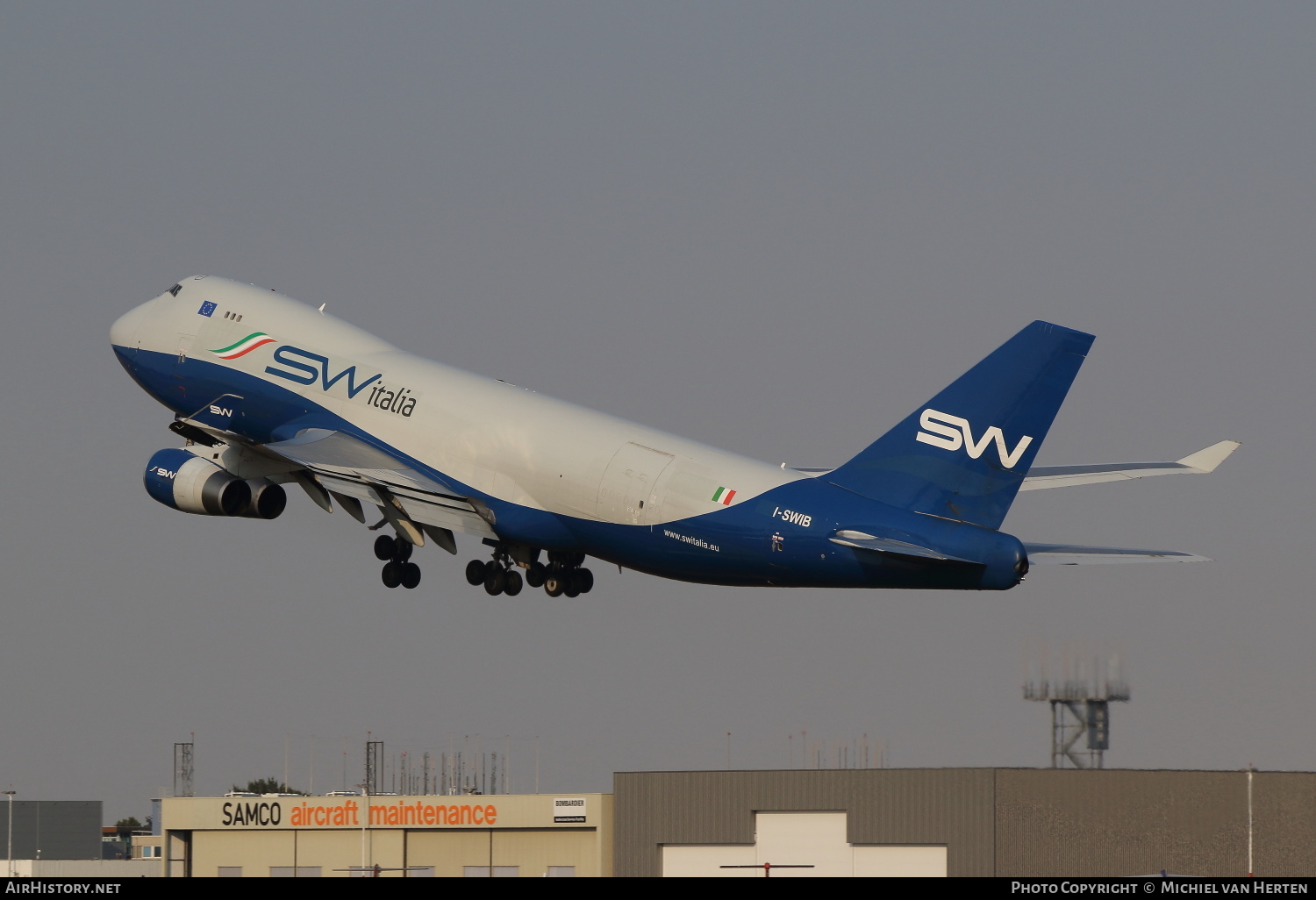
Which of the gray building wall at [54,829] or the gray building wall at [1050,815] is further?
the gray building wall at [54,829]

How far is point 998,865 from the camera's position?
52031 mm

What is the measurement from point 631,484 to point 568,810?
2499cm

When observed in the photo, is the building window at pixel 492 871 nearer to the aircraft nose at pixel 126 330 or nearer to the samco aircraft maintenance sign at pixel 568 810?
the samco aircraft maintenance sign at pixel 568 810

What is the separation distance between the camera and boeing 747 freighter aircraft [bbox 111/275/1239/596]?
33.3 metres

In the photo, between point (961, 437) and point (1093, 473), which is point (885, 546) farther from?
point (1093, 473)

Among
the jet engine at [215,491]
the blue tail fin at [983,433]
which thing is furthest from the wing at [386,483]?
the blue tail fin at [983,433]

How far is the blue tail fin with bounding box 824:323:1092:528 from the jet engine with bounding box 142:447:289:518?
15.0 meters

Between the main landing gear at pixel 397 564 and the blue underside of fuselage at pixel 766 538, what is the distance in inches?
93.2

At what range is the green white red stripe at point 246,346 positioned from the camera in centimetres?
4503

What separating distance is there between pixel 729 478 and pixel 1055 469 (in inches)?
271
